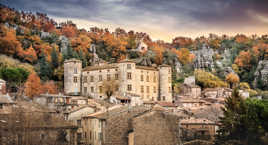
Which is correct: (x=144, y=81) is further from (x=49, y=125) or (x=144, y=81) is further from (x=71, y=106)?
(x=49, y=125)

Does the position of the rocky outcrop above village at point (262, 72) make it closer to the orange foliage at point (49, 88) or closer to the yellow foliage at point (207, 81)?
the yellow foliage at point (207, 81)

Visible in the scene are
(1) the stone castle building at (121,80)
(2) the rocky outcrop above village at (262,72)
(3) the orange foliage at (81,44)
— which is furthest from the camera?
(3) the orange foliage at (81,44)

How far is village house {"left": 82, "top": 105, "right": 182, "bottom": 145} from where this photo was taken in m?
22.2

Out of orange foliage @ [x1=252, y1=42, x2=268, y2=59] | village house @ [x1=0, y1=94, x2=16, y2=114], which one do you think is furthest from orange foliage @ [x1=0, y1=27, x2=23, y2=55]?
orange foliage @ [x1=252, y1=42, x2=268, y2=59]

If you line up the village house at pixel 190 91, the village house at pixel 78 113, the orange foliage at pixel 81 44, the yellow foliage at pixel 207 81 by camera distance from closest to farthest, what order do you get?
the village house at pixel 78 113
the village house at pixel 190 91
the yellow foliage at pixel 207 81
the orange foliage at pixel 81 44

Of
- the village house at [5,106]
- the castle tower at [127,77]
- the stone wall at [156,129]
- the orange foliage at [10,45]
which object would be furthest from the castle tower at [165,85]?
the village house at [5,106]

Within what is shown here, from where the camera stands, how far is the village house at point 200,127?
91.8 feet

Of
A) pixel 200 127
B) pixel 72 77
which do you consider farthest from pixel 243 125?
pixel 72 77

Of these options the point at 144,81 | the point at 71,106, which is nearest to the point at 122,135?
the point at 71,106

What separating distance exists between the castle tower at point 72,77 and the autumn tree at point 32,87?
3.30 metres

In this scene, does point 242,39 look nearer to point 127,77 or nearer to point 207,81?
point 207,81

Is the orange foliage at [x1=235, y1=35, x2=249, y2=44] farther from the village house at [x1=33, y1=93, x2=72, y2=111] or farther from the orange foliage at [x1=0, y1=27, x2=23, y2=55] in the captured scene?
the village house at [x1=33, y1=93, x2=72, y2=111]

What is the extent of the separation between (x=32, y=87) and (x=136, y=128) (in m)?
21.4

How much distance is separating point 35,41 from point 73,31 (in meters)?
14.2
